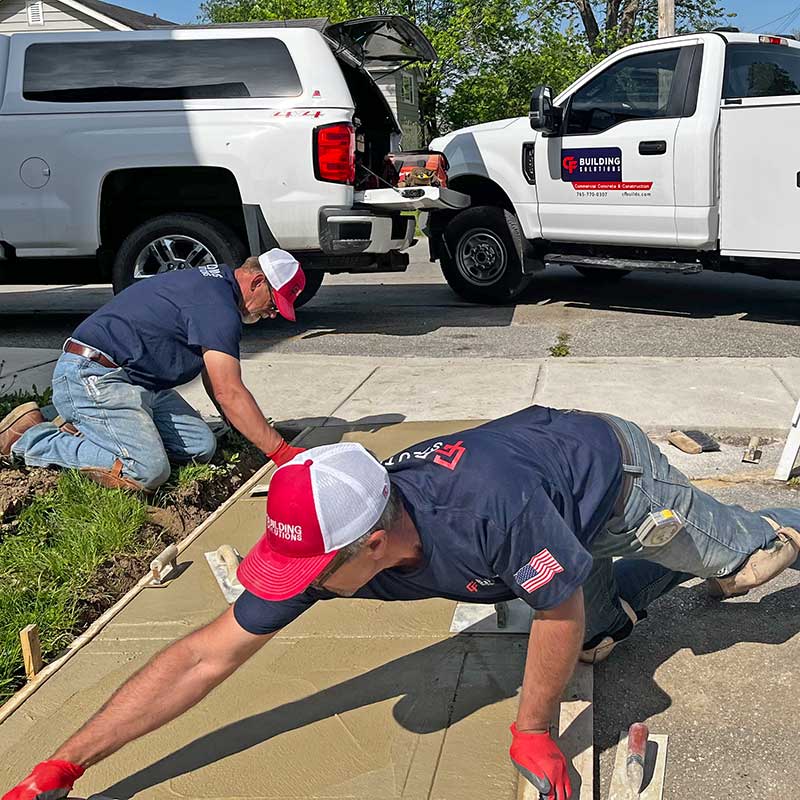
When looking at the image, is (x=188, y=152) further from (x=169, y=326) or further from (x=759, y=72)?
(x=759, y=72)

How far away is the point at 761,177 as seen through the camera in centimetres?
766

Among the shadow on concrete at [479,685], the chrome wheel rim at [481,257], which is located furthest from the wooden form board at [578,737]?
the chrome wheel rim at [481,257]

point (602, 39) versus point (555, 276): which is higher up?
point (602, 39)

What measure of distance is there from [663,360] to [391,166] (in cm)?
330

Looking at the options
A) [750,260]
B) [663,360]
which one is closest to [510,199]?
[750,260]

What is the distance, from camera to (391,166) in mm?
9000

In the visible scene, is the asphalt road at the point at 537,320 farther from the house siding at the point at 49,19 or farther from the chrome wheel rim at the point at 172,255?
A: the house siding at the point at 49,19

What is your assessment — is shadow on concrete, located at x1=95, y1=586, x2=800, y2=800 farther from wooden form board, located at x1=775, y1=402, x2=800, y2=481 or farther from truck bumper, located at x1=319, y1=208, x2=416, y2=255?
truck bumper, located at x1=319, y1=208, x2=416, y2=255

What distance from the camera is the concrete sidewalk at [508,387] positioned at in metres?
5.78

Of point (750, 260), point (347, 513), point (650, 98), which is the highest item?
point (650, 98)

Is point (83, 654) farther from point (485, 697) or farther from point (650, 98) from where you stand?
point (650, 98)

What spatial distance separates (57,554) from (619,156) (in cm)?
590

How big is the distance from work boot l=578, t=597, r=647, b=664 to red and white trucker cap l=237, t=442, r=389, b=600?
130 cm

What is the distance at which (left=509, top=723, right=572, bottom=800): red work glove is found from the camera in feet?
8.06
